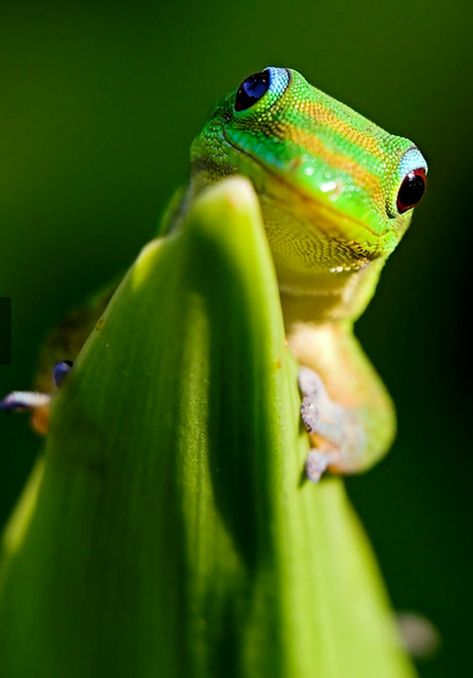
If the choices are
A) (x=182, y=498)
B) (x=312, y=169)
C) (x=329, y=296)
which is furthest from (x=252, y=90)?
(x=182, y=498)

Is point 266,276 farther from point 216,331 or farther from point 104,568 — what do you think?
point 104,568

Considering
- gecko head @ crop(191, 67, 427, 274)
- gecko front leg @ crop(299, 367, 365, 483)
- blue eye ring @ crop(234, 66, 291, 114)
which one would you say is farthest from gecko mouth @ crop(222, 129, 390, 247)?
gecko front leg @ crop(299, 367, 365, 483)

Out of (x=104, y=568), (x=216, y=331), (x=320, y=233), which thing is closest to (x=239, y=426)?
(x=216, y=331)

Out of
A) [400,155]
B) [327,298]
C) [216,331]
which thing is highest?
[400,155]

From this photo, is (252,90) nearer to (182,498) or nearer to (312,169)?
(312,169)

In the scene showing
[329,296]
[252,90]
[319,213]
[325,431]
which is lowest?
[325,431]

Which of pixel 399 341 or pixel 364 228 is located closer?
pixel 364 228

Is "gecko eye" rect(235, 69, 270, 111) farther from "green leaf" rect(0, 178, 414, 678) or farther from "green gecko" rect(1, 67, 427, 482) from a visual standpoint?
"green leaf" rect(0, 178, 414, 678)
